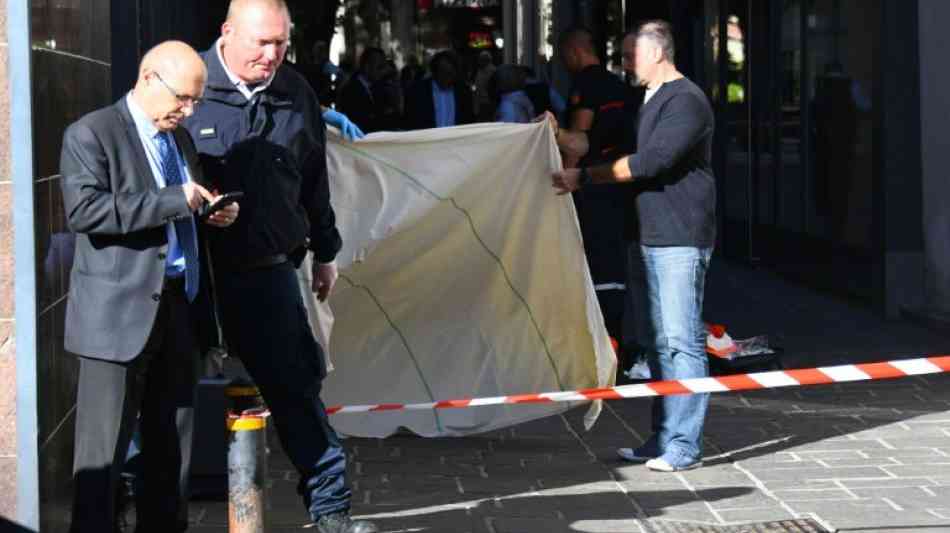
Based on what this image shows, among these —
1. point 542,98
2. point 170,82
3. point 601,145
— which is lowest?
point 601,145

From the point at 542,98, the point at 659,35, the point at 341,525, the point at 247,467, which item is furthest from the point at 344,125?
the point at 542,98

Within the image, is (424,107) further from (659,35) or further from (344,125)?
(659,35)

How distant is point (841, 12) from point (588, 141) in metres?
5.35

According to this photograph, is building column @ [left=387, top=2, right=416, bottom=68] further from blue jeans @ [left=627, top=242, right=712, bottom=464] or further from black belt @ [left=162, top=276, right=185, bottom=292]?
black belt @ [left=162, top=276, right=185, bottom=292]

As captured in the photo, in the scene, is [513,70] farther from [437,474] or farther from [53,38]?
[53,38]

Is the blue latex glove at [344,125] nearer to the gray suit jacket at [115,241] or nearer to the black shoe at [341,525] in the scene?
the black shoe at [341,525]

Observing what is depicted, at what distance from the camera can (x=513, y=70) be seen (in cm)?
1318

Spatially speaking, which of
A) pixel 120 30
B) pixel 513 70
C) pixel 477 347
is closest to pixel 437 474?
pixel 477 347

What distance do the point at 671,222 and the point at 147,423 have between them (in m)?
2.88

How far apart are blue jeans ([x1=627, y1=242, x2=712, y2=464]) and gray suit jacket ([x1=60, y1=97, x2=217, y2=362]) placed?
9.65ft

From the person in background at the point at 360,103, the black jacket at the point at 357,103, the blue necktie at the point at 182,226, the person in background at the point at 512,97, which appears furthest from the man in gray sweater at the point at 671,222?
the black jacket at the point at 357,103

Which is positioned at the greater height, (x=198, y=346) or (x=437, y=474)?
(x=198, y=346)

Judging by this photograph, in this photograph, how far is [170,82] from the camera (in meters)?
5.38

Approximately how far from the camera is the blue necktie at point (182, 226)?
220 inches
